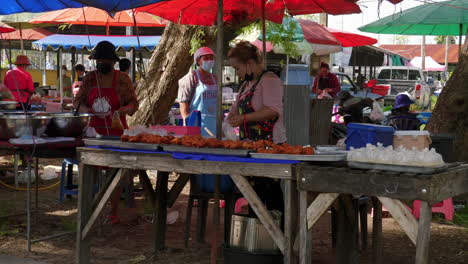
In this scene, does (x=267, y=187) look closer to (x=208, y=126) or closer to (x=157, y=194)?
(x=157, y=194)

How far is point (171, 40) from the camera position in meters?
9.56

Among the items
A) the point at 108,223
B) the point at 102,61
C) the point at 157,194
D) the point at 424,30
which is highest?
the point at 424,30

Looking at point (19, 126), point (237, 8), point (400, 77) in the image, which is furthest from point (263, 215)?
point (400, 77)

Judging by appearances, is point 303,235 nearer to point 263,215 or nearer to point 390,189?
point 263,215

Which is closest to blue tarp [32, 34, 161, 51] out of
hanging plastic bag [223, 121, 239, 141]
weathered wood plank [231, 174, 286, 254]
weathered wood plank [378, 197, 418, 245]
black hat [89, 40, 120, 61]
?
black hat [89, 40, 120, 61]

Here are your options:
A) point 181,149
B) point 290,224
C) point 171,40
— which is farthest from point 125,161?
point 171,40

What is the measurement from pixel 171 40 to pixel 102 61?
3.36m

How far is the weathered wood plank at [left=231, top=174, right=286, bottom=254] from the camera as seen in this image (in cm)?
420

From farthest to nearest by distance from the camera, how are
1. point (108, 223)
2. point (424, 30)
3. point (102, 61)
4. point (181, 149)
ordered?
point (424, 30) → point (108, 223) → point (102, 61) → point (181, 149)

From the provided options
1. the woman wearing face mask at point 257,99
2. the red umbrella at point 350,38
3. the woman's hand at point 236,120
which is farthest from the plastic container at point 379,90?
the woman's hand at point 236,120

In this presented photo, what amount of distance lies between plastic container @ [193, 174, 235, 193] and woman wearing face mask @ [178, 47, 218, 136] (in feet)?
6.32

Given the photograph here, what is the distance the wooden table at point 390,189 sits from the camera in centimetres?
352

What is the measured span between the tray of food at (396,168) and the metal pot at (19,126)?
3.16m

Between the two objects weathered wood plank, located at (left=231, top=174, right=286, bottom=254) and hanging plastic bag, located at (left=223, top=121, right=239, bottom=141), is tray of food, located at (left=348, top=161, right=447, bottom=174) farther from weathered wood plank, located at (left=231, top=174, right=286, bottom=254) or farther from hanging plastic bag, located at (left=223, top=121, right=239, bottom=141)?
hanging plastic bag, located at (left=223, top=121, right=239, bottom=141)
